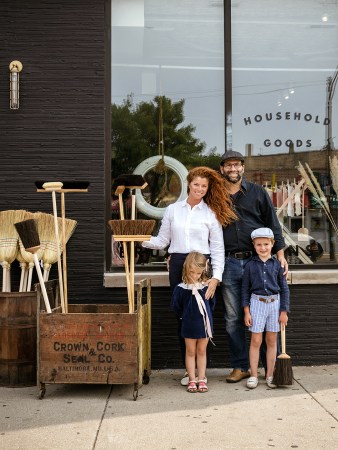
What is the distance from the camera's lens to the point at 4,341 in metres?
5.77

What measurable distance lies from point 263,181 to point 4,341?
3.07 meters

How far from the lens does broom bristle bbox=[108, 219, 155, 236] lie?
17.7 feet

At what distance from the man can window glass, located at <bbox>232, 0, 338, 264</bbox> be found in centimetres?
98

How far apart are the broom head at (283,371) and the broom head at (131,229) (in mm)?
1547

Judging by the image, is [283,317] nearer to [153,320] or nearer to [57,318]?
[153,320]

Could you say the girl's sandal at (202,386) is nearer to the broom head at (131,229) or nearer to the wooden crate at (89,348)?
the wooden crate at (89,348)

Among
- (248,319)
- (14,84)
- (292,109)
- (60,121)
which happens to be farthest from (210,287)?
(14,84)

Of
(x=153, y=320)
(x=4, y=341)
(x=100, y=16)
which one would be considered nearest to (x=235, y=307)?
(x=153, y=320)

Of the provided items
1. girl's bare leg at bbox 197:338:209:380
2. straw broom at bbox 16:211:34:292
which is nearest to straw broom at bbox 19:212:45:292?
straw broom at bbox 16:211:34:292

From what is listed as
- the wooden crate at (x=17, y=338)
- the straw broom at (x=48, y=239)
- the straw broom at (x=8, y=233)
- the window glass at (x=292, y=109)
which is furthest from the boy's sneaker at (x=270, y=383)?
the straw broom at (x=8, y=233)

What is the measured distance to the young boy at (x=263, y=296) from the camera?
582cm

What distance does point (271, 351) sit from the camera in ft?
19.5

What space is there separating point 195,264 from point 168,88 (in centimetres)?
221

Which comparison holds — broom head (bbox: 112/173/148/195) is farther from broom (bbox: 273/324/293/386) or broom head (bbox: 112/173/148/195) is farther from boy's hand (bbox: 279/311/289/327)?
broom (bbox: 273/324/293/386)
